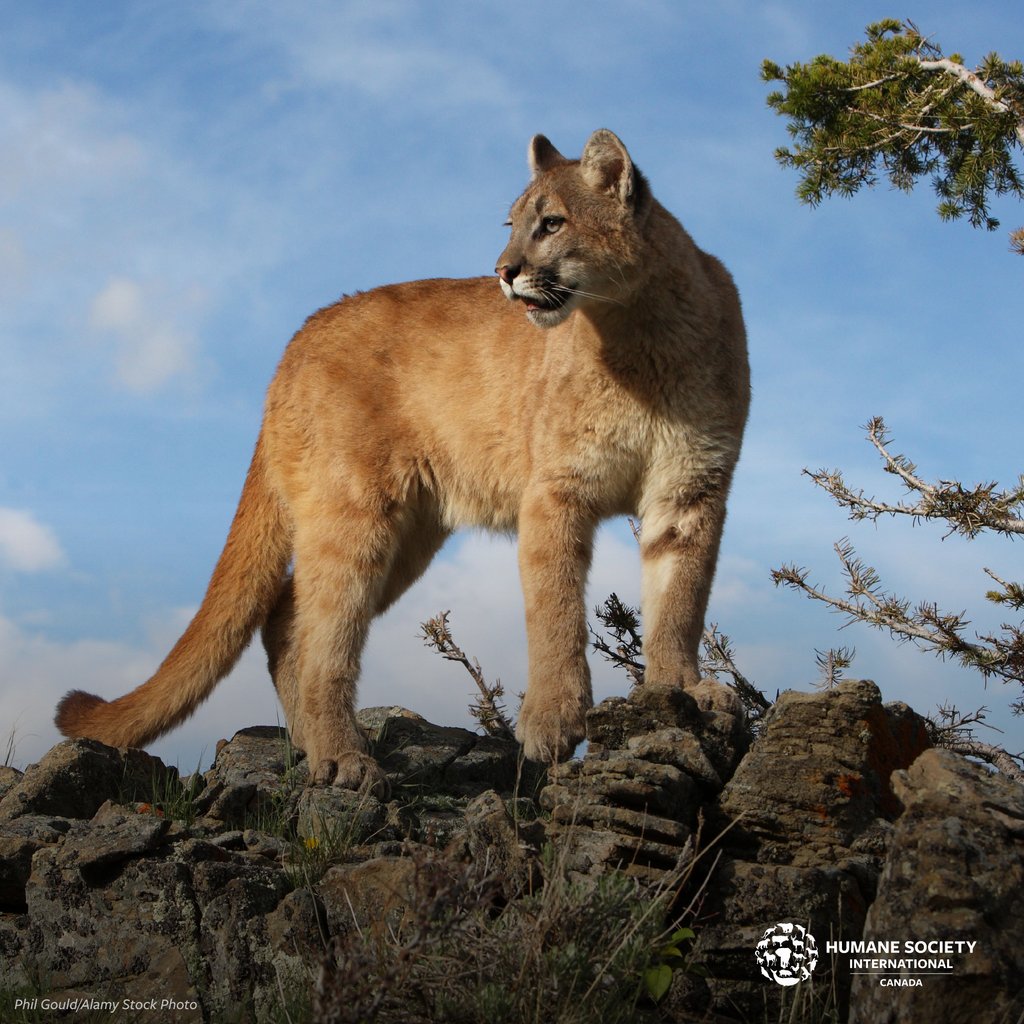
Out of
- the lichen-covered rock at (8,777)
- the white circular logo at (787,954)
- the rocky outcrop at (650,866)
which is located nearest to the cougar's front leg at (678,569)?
the rocky outcrop at (650,866)

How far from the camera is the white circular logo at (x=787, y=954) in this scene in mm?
3537

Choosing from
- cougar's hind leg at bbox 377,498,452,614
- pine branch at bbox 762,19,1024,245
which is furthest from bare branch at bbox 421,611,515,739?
pine branch at bbox 762,19,1024,245

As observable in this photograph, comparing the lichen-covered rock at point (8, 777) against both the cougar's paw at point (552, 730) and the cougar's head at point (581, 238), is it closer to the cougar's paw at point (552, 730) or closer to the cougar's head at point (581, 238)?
the cougar's paw at point (552, 730)

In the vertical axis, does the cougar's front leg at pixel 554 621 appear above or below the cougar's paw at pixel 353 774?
above

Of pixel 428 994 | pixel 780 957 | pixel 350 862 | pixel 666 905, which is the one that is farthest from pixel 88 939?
pixel 780 957

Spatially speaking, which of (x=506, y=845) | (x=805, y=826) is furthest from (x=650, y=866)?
(x=805, y=826)

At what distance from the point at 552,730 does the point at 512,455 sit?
1.64 m

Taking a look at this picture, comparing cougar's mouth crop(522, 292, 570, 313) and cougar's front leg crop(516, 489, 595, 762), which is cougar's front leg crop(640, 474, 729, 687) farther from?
cougar's mouth crop(522, 292, 570, 313)

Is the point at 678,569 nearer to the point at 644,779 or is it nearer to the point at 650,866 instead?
the point at 644,779

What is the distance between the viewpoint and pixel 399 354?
21.2 ft

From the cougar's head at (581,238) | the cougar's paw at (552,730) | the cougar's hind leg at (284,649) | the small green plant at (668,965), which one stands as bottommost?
the small green plant at (668,965)

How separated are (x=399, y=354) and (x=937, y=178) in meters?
5.13

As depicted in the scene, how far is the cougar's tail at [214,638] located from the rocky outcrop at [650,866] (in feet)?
3.56

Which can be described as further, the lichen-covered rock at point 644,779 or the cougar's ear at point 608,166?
the cougar's ear at point 608,166
